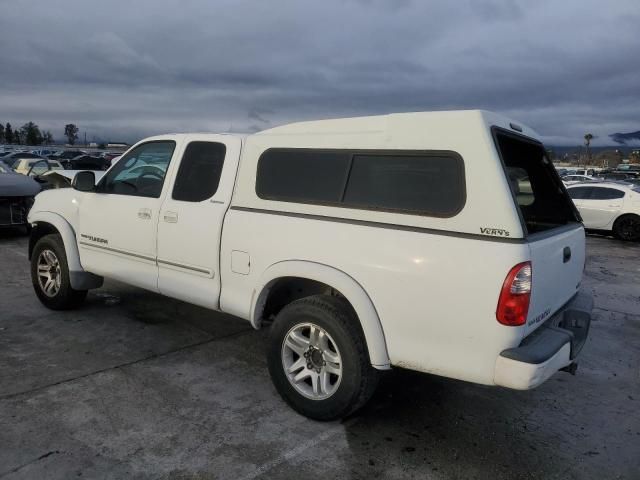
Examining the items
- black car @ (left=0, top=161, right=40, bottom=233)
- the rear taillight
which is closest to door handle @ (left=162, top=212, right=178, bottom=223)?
the rear taillight

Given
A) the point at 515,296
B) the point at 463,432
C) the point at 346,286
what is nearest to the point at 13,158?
the point at 346,286

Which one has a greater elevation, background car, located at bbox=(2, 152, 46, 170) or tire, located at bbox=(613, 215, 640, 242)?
background car, located at bbox=(2, 152, 46, 170)

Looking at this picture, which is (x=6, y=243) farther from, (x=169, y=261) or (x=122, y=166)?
(x=169, y=261)

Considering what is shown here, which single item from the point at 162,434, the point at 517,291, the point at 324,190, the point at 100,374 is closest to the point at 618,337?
the point at 517,291

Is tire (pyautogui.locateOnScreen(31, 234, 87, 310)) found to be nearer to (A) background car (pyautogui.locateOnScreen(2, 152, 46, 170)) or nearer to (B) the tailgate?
(B) the tailgate

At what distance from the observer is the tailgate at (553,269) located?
293cm

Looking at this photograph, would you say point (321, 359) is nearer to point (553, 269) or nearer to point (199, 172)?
point (553, 269)

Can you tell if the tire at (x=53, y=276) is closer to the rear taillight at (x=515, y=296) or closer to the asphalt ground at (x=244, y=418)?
the asphalt ground at (x=244, y=418)

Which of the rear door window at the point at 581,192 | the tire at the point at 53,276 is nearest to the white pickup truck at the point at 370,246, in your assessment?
the tire at the point at 53,276

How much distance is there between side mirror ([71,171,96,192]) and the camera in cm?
494

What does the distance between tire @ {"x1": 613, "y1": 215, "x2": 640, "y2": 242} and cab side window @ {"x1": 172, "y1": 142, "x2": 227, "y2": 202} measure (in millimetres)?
12513

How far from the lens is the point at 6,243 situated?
33.1 ft

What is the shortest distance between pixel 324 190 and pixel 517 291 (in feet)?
4.61

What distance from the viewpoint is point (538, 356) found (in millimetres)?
2812
